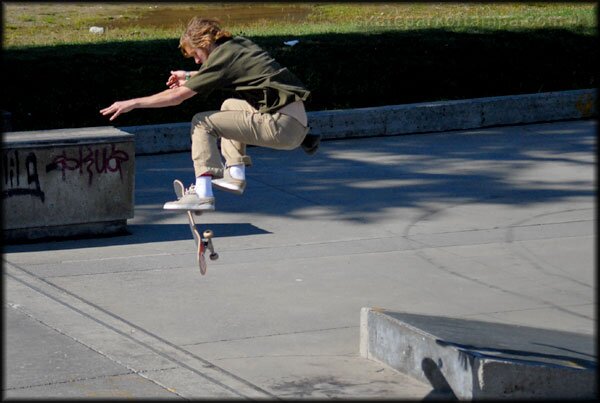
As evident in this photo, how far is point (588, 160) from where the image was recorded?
14.8 m

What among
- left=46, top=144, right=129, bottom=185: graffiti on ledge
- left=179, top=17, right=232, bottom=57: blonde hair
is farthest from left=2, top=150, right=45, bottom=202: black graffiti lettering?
left=179, top=17, right=232, bottom=57: blonde hair

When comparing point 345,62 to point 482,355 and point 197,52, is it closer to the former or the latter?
point 197,52

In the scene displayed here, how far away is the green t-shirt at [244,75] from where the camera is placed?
6.82 m

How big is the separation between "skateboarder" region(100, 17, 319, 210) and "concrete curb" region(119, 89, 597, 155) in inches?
306

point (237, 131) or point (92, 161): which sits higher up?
point (237, 131)

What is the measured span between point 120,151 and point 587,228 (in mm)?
4806

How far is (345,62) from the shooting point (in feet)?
58.6

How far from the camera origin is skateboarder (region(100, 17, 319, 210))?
270 inches

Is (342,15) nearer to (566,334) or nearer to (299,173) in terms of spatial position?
(299,173)

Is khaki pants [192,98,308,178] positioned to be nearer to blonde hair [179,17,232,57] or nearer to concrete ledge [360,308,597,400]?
blonde hair [179,17,232,57]

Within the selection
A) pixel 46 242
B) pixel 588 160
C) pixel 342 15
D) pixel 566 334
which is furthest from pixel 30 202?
pixel 342 15

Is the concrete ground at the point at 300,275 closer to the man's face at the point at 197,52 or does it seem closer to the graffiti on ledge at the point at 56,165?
the graffiti on ledge at the point at 56,165

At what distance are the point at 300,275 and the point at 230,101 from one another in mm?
2816

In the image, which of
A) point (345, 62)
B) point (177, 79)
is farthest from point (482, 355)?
point (345, 62)
